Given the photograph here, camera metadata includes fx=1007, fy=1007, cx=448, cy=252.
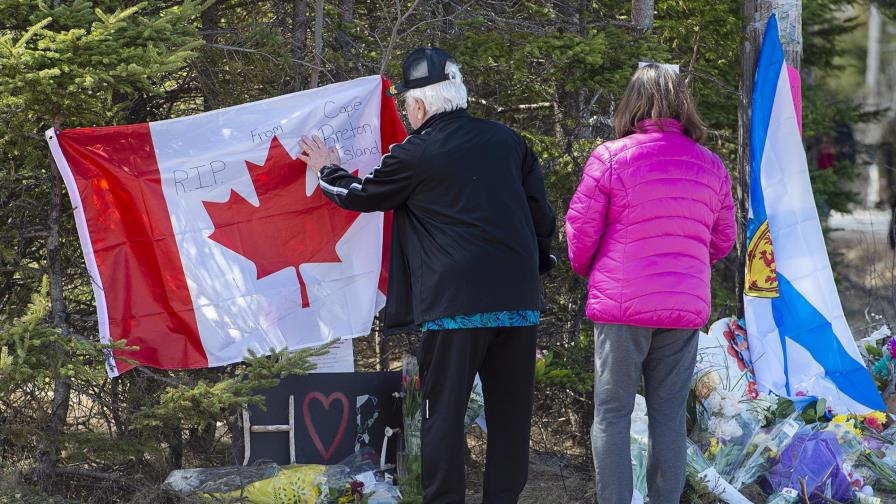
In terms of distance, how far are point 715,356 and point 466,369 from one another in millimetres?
2252

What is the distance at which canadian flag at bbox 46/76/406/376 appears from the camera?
14.5ft

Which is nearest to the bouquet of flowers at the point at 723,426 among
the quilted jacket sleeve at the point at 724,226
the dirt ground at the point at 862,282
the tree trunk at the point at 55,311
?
the quilted jacket sleeve at the point at 724,226

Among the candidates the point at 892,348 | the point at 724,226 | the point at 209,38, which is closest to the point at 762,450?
the point at 724,226

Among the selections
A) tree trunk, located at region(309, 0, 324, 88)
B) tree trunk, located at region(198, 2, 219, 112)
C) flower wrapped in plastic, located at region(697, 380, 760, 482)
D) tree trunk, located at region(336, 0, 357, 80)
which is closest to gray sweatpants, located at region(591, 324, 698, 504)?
flower wrapped in plastic, located at region(697, 380, 760, 482)

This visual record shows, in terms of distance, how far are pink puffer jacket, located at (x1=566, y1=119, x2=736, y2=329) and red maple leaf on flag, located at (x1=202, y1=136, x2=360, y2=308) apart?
51.5 inches

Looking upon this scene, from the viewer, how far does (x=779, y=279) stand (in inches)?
234

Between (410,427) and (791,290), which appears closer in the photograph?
(410,427)

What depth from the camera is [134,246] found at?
177 inches

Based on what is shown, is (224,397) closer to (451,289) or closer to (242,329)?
(242,329)

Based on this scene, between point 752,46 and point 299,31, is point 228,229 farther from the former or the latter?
point 752,46

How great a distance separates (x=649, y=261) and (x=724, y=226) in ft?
1.75

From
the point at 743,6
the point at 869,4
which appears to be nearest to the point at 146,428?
the point at 743,6

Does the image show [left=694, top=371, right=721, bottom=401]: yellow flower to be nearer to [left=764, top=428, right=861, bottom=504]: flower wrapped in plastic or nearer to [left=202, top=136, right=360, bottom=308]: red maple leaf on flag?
[left=764, top=428, right=861, bottom=504]: flower wrapped in plastic

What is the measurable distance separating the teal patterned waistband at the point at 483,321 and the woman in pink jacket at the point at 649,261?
283 millimetres
